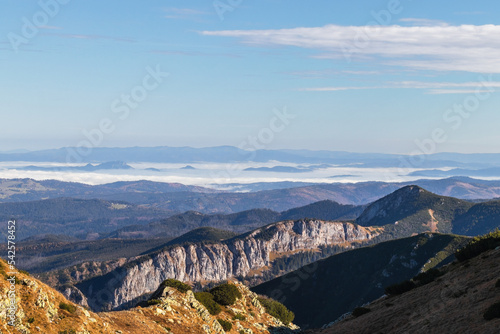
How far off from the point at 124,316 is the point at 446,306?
125 feet

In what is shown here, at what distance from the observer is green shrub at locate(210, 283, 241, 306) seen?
95938 millimetres

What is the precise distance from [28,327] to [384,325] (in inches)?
1529

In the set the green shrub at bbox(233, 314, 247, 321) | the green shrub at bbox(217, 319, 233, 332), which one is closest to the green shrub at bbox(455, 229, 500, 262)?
the green shrub at bbox(233, 314, 247, 321)

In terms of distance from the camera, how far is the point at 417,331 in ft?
181

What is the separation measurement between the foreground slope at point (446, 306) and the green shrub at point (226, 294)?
23.6m

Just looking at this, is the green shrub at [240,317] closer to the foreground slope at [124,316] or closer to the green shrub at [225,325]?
the foreground slope at [124,316]

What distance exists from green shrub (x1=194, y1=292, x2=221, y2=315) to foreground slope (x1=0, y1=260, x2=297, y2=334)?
1.26 meters

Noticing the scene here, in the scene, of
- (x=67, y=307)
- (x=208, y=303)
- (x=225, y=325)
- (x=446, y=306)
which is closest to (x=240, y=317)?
(x=208, y=303)

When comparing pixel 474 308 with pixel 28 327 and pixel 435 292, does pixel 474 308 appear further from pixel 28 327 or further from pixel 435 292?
pixel 28 327

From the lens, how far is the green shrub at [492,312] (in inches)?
1866

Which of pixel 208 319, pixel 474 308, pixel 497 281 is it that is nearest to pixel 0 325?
pixel 208 319

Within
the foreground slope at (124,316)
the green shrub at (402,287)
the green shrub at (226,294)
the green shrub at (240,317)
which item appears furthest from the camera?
the green shrub at (226,294)

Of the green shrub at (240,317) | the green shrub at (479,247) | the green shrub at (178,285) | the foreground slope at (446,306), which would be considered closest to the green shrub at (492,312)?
the foreground slope at (446,306)

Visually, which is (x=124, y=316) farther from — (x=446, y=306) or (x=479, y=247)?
(x=479, y=247)
